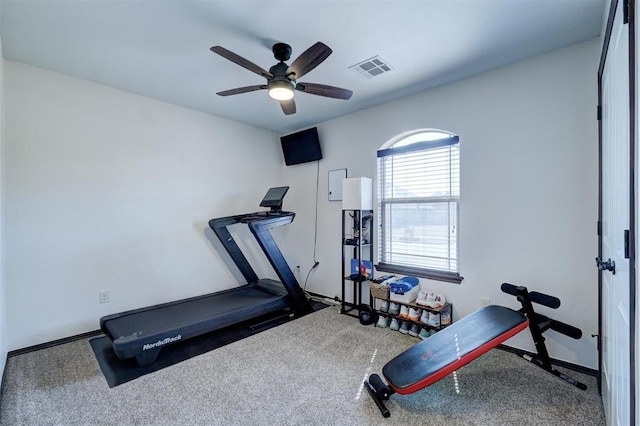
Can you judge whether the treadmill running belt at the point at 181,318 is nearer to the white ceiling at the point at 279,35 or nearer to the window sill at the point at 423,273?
the window sill at the point at 423,273

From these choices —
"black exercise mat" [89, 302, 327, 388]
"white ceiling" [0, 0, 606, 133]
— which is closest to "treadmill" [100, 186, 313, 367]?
"black exercise mat" [89, 302, 327, 388]

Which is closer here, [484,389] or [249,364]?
[484,389]

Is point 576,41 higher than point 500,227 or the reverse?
higher

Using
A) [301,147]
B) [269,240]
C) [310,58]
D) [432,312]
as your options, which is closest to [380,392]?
[432,312]

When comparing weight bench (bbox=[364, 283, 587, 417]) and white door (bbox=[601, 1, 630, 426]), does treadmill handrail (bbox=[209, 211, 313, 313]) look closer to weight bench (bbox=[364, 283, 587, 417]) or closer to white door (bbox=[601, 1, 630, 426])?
weight bench (bbox=[364, 283, 587, 417])

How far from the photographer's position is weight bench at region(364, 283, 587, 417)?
186 cm

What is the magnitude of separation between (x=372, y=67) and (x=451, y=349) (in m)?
2.50

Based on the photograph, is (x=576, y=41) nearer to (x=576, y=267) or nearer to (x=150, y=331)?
(x=576, y=267)

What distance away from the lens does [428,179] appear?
10.7ft

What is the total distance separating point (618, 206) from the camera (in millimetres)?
1393

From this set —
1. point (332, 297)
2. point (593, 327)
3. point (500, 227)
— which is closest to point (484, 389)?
point (593, 327)

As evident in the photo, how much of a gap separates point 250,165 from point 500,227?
137 inches

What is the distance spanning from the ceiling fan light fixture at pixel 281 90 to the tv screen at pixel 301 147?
1898 millimetres

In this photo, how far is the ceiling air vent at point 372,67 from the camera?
261cm
